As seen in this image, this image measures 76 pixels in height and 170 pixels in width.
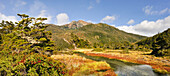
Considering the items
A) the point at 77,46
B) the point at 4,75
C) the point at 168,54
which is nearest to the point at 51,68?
the point at 4,75

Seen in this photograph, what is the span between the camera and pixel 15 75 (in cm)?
686

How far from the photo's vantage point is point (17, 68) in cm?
709

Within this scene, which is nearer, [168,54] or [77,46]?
[168,54]

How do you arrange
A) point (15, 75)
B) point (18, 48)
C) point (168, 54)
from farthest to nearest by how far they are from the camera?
point (168, 54), point (18, 48), point (15, 75)

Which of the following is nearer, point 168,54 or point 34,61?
point 34,61

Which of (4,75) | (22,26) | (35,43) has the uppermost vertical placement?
(22,26)

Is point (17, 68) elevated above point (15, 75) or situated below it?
above

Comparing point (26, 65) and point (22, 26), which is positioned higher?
point (22, 26)

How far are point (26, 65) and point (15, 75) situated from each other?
0.95 metres

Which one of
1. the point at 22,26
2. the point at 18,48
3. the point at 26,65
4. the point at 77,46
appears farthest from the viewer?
the point at 77,46

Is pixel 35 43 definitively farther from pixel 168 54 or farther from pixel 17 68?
pixel 168 54

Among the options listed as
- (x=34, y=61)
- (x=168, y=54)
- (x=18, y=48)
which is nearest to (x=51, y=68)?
(x=34, y=61)

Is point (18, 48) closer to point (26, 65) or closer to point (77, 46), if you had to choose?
point (26, 65)

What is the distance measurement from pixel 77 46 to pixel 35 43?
10714 centimetres
